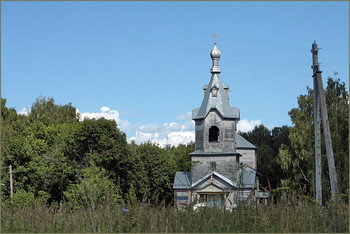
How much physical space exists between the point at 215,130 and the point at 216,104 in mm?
2251

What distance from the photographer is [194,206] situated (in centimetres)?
1140

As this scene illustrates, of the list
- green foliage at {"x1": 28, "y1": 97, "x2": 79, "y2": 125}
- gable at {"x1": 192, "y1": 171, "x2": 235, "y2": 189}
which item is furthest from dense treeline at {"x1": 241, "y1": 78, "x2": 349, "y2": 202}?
green foliage at {"x1": 28, "y1": 97, "x2": 79, "y2": 125}

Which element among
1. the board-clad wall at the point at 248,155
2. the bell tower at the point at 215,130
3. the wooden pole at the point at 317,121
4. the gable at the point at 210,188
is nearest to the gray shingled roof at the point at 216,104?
the bell tower at the point at 215,130

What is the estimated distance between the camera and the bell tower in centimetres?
4738

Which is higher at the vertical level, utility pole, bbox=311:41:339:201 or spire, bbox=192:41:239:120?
spire, bbox=192:41:239:120

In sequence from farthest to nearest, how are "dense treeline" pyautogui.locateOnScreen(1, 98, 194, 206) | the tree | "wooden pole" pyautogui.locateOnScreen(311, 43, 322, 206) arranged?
"dense treeline" pyautogui.locateOnScreen(1, 98, 194, 206), the tree, "wooden pole" pyautogui.locateOnScreen(311, 43, 322, 206)

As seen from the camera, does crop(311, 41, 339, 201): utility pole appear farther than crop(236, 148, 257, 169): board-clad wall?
No

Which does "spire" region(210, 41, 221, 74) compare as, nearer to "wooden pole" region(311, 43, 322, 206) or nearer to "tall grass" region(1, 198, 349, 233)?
"wooden pole" region(311, 43, 322, 206)

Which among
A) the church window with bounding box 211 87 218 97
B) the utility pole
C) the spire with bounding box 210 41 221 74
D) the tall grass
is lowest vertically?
the tall grass

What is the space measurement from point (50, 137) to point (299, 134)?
2254 centimetres

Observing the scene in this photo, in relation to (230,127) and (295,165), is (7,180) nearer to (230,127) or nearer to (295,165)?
(230,127)

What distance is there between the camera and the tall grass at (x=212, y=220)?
10.5m

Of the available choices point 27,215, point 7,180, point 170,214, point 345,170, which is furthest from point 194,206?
point 7,180

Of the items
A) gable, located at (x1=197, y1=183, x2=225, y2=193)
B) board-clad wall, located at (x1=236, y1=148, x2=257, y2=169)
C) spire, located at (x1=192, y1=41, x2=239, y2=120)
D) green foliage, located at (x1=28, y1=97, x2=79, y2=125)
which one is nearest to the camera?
gable, located at (x1=197, y1=183, x2=225, y2=193)
